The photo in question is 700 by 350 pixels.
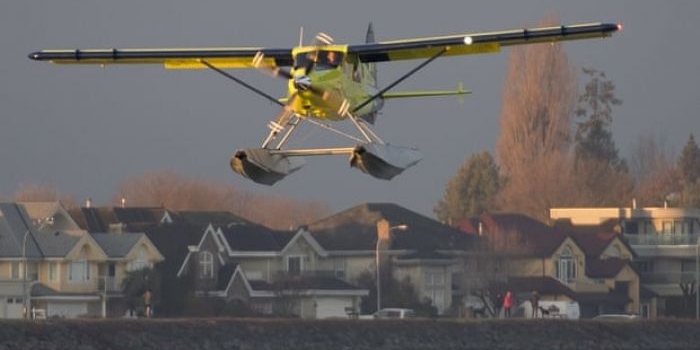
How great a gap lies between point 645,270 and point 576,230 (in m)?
4.39

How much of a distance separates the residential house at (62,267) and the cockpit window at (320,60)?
34577mm

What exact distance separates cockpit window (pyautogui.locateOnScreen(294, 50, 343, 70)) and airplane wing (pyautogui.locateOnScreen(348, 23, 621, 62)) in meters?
0.69

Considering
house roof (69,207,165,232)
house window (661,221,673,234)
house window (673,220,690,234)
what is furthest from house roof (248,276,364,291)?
house window (673,220,690,234)

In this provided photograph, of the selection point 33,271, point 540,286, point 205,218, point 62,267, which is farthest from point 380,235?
point 33,271

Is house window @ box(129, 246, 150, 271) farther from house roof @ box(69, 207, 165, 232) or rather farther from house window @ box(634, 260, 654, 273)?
house window @ box(634, 260, 654, 273)

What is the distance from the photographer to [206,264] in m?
69.7

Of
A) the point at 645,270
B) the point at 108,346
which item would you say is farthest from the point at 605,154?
the point at 108,346

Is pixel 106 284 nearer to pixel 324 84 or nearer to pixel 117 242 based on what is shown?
pixel 117 242

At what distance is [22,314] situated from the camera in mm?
65000

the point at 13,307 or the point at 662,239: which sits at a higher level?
the point at 662,239

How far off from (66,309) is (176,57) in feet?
113

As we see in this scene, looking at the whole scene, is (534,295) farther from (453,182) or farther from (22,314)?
(453,182)

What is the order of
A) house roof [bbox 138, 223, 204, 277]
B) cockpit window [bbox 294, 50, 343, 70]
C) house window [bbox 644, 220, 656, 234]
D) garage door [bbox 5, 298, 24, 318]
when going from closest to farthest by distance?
cockpit window [bbox 294, 50, 343, 70] → garage door [bbox 5, 298, 24, 318] → house roof [bbox 138, 223, 204, 277] → house window [bbox 644, 220, 656, 234]

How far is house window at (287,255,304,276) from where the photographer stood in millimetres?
71750
